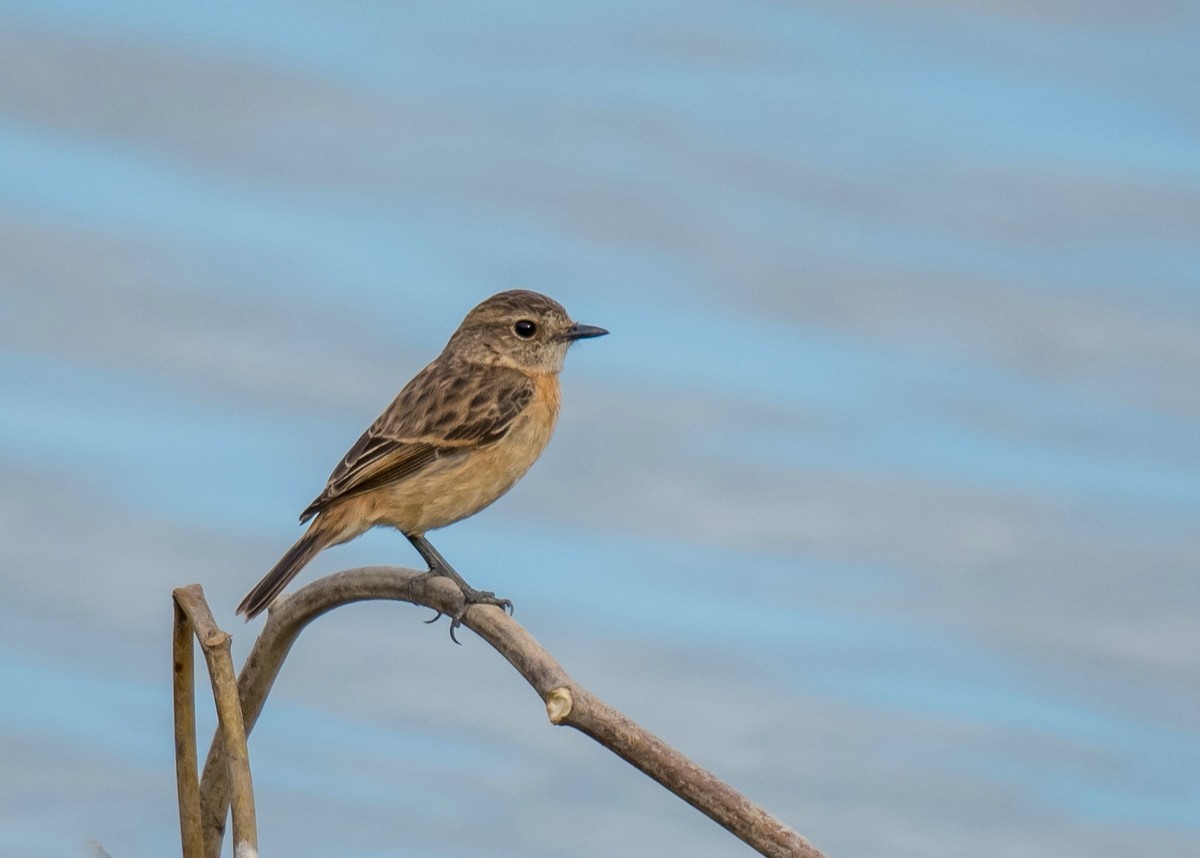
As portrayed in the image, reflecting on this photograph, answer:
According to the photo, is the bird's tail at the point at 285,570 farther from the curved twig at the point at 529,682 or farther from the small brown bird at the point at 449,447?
the curved twig at the point at 529,682

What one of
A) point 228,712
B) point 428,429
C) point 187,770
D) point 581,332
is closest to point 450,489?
point 428,429

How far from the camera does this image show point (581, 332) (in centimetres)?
851

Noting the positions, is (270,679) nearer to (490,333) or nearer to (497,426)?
(497,426)

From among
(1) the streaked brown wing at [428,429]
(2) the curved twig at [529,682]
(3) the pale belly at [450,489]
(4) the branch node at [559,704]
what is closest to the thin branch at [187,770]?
(2) the curved twig at [529,682]

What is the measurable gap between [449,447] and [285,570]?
3.47 feet

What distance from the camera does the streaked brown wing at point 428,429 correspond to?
7.60 meters

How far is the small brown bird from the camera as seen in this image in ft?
24.8

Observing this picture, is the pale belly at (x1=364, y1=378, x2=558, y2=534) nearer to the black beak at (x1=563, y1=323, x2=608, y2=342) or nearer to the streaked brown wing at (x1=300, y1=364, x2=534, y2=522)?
the streaked brown wing at (x1=300, y1=364, x2=534, y2=522)

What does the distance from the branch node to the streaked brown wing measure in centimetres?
402

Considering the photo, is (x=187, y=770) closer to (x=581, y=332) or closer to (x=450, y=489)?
(x=450, y=489)

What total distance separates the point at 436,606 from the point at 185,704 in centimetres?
153

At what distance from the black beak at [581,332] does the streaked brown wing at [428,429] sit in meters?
0.37

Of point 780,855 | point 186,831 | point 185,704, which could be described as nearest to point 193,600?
point 185,704

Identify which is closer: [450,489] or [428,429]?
[450,489]
